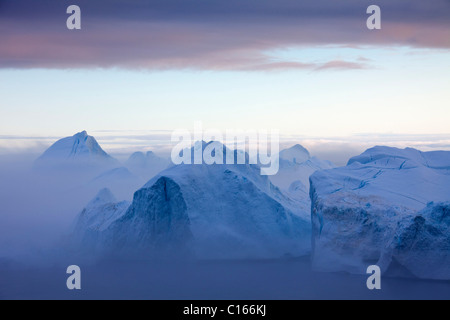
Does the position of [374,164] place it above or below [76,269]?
above

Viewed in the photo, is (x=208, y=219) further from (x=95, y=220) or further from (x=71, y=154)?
(x=71, y=154)

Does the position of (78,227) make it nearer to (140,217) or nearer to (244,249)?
(140,217)

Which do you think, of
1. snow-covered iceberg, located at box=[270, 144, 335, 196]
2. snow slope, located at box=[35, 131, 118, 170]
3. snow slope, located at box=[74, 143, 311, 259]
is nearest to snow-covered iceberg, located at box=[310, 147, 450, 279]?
snow slope, located at box=[74, 143, 311, 259]

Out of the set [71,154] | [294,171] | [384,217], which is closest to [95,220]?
[384,217]

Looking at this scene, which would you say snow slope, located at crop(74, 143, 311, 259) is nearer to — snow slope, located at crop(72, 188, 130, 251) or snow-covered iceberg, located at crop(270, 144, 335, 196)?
snow slope, located at crop(72, 188, 130, 251)

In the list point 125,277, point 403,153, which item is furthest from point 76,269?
point 403,153

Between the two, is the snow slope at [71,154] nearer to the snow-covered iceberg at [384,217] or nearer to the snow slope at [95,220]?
the snow slope at [95,220]
